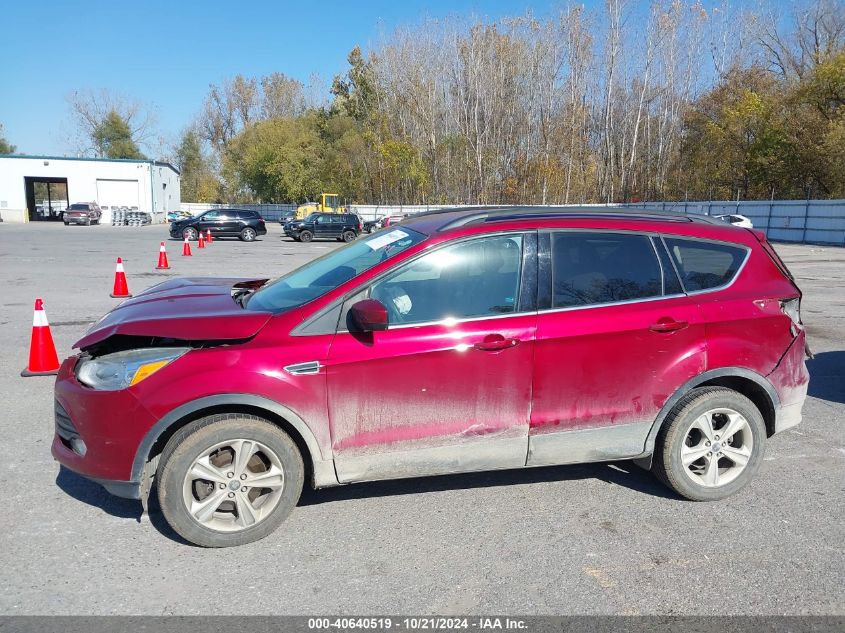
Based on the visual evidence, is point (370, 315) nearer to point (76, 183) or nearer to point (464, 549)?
point (464, 549)

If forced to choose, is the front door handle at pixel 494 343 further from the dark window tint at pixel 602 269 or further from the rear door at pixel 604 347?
the dark window tint at pixel 602 269

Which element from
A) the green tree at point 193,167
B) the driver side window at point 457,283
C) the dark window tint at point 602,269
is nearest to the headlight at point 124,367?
the driver side window at point 457,283

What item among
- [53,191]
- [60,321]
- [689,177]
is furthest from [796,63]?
[53,191]

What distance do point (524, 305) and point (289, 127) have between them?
236 ft

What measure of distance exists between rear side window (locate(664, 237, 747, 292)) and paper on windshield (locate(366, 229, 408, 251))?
169 centimetres

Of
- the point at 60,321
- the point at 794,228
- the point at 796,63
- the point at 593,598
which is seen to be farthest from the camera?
the point at 796,63

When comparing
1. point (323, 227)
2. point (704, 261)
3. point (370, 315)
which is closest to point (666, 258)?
point (704, 261)

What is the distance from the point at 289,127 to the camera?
70500mm

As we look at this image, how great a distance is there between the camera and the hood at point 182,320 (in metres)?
3.28

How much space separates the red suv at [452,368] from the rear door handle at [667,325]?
0.01m

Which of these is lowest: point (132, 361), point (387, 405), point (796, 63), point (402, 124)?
point (387, 405)

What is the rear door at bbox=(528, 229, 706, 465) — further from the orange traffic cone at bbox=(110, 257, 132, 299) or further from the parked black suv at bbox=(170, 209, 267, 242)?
the parked black suv at bbox=(170, 209, 267, 242)

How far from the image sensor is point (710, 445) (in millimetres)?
3871

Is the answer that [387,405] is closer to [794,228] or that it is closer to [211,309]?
[211,309]
